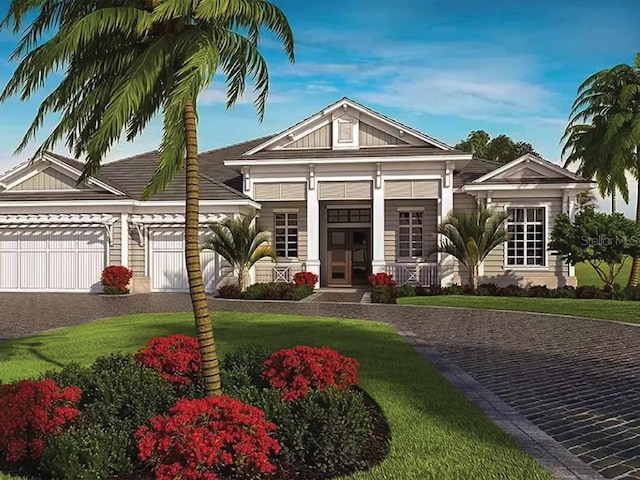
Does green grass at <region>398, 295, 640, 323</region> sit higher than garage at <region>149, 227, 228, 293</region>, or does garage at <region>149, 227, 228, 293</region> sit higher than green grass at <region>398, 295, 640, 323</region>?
garage at <region>149, 227, 228, 293</region>

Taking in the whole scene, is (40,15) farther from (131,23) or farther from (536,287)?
(536,287)

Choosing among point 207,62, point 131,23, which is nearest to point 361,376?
point 207,62

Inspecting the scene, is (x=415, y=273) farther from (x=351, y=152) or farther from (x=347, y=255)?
(x=351, y=152)

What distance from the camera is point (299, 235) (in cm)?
2327

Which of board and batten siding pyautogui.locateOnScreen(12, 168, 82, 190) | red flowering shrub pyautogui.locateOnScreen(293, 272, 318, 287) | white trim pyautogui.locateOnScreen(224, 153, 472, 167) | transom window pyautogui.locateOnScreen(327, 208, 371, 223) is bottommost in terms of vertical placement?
red flowering shrub pyautogui.locateOnScreen(293, 272, 318, 287)

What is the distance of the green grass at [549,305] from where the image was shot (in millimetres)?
15481

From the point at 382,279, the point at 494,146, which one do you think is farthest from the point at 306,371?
the point at 494,146

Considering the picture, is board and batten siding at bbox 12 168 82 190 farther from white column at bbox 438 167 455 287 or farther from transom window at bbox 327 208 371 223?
white column at bbox 438 167 455 287

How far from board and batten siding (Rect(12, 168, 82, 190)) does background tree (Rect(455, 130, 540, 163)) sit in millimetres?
40001

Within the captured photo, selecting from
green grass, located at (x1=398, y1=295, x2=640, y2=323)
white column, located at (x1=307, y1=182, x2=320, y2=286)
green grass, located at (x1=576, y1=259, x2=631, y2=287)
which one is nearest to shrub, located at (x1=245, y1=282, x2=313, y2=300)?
white column, located at (x1=307, y1=182, x2=320, y2=286)

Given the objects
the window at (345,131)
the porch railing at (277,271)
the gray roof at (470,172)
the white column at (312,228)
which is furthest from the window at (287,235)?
the gray roof at (470,172)

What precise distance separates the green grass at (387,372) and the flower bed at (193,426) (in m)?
0.35

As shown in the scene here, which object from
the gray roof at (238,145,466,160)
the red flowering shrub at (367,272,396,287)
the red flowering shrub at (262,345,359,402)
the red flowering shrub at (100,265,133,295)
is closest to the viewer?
the red flowering shrub at (262,345,359,402)

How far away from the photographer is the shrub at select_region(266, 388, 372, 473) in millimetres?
4949
